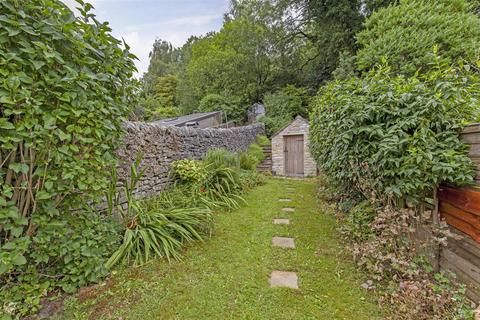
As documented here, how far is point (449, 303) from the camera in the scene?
58.9 inches

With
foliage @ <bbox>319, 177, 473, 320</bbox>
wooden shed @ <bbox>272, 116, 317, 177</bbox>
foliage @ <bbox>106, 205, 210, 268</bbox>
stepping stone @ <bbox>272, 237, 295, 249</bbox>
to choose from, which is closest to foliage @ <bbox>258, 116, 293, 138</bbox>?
wooden shed @ <bbox>272, 116, 317, 177</bbox>

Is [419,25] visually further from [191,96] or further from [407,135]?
[191,96]

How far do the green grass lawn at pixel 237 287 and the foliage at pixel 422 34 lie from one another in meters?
4.95

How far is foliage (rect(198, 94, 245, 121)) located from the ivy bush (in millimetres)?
10659

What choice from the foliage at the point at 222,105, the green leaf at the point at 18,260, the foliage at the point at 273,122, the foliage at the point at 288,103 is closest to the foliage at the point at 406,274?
the green leaf at the point at 18,260

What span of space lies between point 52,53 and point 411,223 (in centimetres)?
325

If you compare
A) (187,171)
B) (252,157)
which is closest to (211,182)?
(187,171)

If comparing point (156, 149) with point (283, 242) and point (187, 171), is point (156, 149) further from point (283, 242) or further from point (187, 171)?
point (283, 242)

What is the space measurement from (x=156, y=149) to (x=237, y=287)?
2911 mm

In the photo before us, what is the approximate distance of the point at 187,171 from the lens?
4.21m

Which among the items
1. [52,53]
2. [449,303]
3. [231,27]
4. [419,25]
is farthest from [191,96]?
[449,303]

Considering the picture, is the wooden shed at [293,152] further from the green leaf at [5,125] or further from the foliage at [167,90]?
the foliage at [167,90]

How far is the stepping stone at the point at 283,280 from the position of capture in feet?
6.39

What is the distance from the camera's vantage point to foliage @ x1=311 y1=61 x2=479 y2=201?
1.60 m
